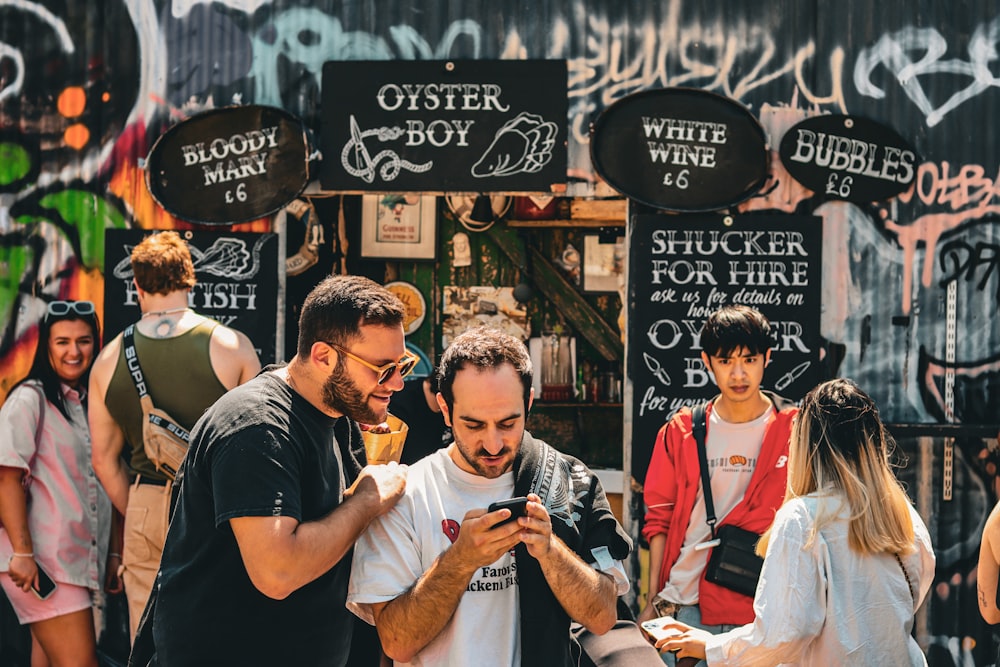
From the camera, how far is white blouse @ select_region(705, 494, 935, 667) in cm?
313

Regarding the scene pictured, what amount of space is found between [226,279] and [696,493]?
312cm

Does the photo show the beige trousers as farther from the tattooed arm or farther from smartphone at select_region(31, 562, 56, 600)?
the tattooed arm

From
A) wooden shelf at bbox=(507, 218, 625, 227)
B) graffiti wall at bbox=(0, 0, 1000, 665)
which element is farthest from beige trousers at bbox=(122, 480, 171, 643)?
wooden shelf at bbox=(507, 218, 625, 227)

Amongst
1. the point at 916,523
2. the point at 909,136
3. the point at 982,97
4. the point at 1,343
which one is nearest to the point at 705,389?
the point at 909,136

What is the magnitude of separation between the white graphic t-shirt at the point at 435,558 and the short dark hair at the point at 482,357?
0.75 feet

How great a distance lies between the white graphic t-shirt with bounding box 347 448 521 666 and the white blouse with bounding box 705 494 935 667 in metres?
0.85

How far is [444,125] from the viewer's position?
6211 millimetres

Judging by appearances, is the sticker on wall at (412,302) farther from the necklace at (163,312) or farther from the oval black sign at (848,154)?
the oval black sign at (848,154)

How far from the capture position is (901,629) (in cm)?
318

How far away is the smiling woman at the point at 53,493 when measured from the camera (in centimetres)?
540

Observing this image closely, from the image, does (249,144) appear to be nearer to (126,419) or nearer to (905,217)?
(126,419)

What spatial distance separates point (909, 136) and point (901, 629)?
3.72m

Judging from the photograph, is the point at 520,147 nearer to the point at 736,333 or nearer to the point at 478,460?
the point at 736,333

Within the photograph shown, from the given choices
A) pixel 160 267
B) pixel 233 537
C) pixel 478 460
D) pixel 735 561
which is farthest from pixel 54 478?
pixel 478 460
